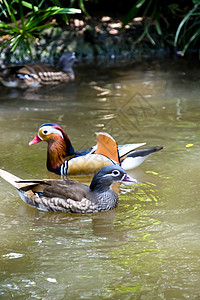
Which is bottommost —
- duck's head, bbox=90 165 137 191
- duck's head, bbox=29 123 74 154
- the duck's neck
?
the duck's neck

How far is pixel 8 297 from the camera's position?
3859 mm

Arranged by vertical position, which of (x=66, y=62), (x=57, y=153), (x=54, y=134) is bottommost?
(x=66, y=62)

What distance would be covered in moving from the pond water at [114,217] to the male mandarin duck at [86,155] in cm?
14

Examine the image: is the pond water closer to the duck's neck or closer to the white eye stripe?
the duck's neck

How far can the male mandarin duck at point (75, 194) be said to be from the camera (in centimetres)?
530

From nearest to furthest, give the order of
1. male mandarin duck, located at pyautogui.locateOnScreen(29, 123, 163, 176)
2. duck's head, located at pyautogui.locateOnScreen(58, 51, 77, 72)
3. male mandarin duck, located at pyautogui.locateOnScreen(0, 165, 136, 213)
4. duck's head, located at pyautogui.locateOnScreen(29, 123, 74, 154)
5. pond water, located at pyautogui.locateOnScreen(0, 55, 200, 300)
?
pond water, located at pyautogui.locateOnScreen(0, 55, 200, 300) → male mandarin duck, located at pyautogui.locateOnScreen(0, 165, 136, 213) → male mandarin duck, located at pyautogui.locateOnScreen(29, 123, 163, 176) → duck's head, located at pyautogui.locateOnScreen(29, 123, 74, 154) → duck's head, located at pyautogui.locateOnScreen(58, 51, 77, 72)

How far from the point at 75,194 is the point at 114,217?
412 millimetres

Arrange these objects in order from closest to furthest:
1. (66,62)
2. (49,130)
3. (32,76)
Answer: (49,130), (32,76), (66,62)

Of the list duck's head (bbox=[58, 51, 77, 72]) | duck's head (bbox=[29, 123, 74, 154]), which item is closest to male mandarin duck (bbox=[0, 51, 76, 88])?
duck's head (bbox=[58, 51, 77, 72])

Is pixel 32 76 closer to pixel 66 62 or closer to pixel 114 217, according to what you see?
pixel 66 62

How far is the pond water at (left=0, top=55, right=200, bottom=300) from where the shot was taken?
402 centimetres

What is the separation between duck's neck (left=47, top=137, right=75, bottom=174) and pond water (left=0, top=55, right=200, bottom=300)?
0.40 feet

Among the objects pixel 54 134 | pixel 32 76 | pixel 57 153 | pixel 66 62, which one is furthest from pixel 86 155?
pixel 66 62

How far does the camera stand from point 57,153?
642cm
